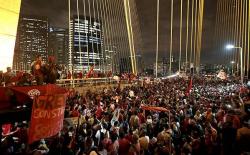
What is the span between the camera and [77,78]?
28641mm

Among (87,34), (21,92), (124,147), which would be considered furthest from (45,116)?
(87,34)

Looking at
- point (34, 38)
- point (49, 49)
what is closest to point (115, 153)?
point (49, 49)

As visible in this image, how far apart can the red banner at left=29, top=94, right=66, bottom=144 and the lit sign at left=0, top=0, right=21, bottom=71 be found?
6.42 metres

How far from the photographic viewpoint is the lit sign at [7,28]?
12.0 m

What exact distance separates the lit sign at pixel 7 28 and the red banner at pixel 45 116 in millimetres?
6418

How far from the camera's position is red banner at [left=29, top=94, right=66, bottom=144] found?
604 cm

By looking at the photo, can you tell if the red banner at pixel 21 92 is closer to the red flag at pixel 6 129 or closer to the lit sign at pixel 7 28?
the red flag at pixel 6 129

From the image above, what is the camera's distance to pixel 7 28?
12.3 meters

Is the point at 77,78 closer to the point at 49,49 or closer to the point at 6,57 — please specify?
the point at 6,57

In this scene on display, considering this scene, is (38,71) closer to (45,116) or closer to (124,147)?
(45,116)

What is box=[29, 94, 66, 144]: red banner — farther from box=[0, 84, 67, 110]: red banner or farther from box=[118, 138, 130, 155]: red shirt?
box=[118, 138, 130, 155]: red shirt

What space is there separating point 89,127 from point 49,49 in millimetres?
167743

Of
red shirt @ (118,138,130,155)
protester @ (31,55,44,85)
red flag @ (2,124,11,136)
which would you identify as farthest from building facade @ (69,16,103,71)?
protester @ (31,55,44,85)

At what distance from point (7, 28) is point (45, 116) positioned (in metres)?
7.19
